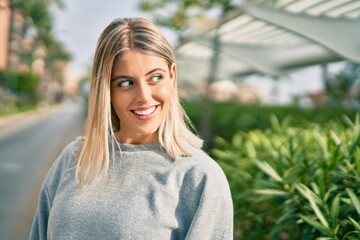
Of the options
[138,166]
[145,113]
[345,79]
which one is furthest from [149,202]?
[345,79]

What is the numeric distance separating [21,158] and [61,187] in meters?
11.0

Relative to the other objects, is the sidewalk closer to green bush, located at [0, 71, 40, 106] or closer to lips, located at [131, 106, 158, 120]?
green bush, located at [0, 71, 40, 106]

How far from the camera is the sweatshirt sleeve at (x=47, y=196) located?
6.13 ft

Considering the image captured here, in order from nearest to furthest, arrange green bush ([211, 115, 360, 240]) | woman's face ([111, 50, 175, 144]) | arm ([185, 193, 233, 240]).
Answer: arm ([185, 193, 233, 240]) → woman's face ([111, 50, 175, 144]) → green bush ([211, 115, 360, 240])

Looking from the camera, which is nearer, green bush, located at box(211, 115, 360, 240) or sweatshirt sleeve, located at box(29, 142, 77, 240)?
sweatshirt sleeve, located at box(29, 142, 77, 240)

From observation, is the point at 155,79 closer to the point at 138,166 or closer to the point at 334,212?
the point at 138,166

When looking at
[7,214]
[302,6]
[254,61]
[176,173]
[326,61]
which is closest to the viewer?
[176,173]

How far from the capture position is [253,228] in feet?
11.7

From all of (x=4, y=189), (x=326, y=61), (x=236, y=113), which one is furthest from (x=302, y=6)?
(x=4, y=189)

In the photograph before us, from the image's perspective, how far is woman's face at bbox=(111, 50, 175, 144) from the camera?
65.6 inches

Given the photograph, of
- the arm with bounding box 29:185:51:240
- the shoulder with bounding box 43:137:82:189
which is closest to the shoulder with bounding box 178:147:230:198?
the shoulder with bounding box 43:137:82:189

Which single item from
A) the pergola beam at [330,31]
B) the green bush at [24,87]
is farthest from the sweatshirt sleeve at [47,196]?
the green bush at [24,87]

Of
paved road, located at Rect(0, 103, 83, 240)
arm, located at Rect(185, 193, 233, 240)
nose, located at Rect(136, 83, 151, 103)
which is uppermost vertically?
nose, located at Rect(136, 83, 151, 103)

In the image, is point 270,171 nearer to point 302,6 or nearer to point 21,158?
point 302,6
